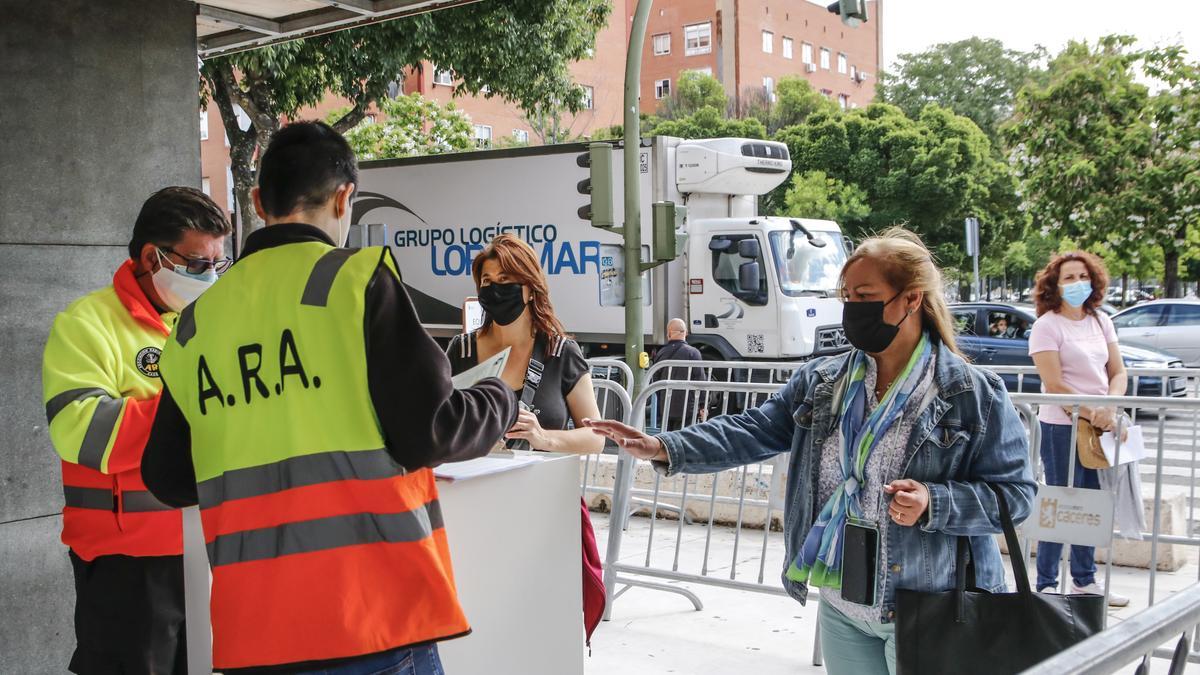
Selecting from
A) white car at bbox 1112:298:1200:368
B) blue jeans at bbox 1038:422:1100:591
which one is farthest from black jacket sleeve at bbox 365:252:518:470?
white car at bbox 1112:298:1200:368

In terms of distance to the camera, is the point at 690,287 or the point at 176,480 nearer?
the point at 176,480

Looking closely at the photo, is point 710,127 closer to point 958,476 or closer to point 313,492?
point 958,476

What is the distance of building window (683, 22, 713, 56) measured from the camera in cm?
6059

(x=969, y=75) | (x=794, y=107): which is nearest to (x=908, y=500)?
(x=794, y=107)

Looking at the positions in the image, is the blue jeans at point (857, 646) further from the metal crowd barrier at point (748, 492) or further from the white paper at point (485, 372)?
the metal crowd barrier at point (748, 492)

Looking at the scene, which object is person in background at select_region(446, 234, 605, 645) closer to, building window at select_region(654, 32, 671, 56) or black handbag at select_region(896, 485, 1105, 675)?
black handbag at select_region(896, 485, 1105, 675)

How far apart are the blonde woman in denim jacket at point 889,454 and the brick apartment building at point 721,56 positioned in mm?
44239

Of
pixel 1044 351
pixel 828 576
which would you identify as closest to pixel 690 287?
pixel 1044 351

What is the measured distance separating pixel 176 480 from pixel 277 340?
18.9 inches

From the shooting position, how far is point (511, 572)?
3.07 meters

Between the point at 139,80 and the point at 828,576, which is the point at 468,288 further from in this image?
the point at 828,576

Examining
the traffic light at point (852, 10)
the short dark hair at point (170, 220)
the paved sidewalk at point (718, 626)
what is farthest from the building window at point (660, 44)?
the short dark hair at point (170, 220)

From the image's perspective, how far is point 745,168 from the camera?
1602cm

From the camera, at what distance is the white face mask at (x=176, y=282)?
9.66 feet
